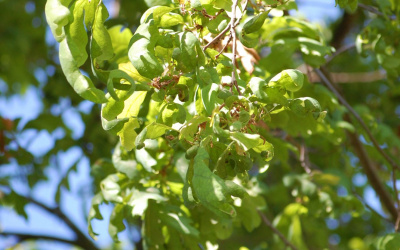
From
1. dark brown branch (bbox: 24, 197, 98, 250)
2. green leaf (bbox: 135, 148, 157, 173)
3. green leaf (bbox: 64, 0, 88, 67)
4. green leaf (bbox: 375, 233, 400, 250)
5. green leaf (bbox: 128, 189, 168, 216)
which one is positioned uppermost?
green leaf (bbox: 64, 0, 88, 67)

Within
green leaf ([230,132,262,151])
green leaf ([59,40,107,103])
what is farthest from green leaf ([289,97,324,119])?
green leaf ([59,40,107,103])

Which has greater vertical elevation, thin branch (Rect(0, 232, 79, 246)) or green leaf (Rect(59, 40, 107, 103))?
green leaf (Rect(59, 40, 107, 103))

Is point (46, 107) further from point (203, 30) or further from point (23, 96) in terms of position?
point (203, 30)

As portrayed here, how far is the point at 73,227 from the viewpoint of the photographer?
309 centimetres

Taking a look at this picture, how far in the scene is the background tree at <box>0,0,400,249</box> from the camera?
1079 millimetres

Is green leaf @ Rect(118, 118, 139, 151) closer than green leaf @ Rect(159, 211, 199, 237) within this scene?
Yes

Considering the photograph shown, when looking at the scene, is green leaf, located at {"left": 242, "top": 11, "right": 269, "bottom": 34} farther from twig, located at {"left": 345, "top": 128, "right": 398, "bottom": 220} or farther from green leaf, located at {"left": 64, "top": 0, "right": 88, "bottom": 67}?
twig, located at {"left": 345, "top": 128, "right": 398, "bottom": 220}

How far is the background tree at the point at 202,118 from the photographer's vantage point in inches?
42.5

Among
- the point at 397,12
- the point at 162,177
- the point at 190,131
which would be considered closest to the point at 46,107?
the point at 162,177

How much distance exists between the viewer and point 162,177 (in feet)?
5.68

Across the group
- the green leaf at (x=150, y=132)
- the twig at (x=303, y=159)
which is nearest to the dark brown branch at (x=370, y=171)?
the twig at (x=303, y=159)

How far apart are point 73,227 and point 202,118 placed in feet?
7.27

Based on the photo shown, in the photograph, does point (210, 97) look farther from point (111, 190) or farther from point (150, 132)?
point (111, 190)

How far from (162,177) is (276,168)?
2163mm
